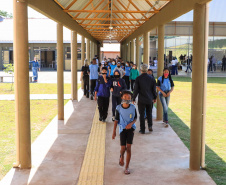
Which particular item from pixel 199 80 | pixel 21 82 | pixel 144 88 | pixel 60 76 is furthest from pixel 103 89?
pixel 199 80

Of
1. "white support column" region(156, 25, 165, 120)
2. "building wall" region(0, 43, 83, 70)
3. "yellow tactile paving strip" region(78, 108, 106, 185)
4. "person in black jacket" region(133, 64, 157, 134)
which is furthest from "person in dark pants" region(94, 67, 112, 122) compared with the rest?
"building wall" region(0, 43, 83, 70)

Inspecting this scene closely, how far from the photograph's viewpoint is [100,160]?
6.25 metres

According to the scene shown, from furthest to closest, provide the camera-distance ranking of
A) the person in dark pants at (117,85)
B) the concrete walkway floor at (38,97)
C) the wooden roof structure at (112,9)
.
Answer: the concrete walkway floor at (38,97)
the wooden roof structure at (112,9)
the person in dark pants at (117,85)

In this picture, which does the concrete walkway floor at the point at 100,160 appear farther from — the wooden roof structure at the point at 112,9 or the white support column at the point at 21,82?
the wooden roof structure at the point at 112,9

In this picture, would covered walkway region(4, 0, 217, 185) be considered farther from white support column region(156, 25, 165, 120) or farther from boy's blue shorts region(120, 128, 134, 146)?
white support column region(156, 25, 165, 120)

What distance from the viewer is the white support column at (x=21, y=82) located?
5648 millimetres

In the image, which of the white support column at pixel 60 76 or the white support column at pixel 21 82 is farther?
the white support column at pixel 60 76

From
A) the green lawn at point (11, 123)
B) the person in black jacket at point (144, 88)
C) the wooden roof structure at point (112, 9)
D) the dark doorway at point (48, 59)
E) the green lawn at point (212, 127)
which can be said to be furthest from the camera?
the dark doorway at point (48, 59)

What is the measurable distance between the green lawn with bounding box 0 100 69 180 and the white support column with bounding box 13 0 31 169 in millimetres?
427

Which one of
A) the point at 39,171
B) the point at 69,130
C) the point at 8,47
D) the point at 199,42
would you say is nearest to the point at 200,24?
the point at 199,42

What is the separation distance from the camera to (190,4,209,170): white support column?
565 cm

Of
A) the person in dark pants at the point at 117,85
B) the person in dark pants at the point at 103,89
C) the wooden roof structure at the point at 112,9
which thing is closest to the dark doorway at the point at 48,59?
the wooden roof structure at the point at 112,9

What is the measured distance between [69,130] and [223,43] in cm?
2798

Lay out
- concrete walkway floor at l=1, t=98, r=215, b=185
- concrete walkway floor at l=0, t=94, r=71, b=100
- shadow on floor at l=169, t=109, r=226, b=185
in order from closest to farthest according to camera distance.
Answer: concrete walkway floor at l=1, t=98, r=215, b=185, shadow on floor at l=169, t=109, r=226, b=185, concrete walkway floor at l=0, t=94, r=71, b=100
